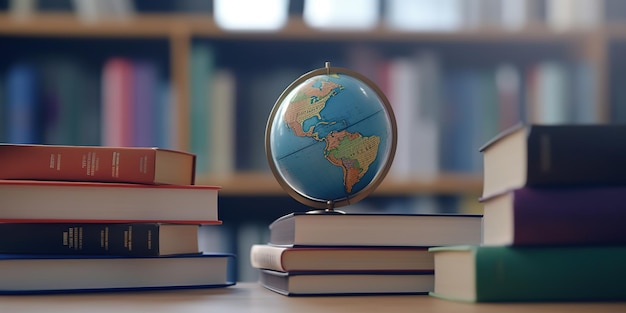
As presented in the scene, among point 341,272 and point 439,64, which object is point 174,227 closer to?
point 341,272

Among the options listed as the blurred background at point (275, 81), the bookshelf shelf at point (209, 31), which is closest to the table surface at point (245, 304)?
the blurred background at point (275, 81)

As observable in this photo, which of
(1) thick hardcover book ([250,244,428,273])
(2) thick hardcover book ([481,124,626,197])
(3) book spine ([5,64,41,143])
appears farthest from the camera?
(3) book spine ([5,64,41,143])

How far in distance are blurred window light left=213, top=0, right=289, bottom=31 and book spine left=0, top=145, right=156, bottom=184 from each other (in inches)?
54.5

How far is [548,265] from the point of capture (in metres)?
0.91

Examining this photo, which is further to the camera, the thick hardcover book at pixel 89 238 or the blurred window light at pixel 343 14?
the blurred window light at pixel 343 14

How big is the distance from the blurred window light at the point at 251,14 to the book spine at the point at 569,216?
167 centimetres

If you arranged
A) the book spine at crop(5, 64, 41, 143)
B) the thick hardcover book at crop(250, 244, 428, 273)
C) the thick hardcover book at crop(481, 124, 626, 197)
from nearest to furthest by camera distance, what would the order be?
the thick hardcover book at crop(481, 124, 626, 197), the thick hardcover book at crop(250, 244, 428, 273), the book spine at crop(5, 64, 41, 143)

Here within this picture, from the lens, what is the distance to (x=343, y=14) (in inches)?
98.3

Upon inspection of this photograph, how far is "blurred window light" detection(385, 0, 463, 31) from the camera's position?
251 cm

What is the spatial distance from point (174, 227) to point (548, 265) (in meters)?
0.52

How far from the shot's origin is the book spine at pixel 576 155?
88 cm

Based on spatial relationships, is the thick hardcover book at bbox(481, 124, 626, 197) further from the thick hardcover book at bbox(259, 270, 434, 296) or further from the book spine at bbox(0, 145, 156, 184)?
the book spine at bbox(0, 145, 156, 184)

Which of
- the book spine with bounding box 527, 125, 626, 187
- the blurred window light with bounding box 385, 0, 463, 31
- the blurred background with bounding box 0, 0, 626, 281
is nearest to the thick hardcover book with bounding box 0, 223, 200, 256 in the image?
the book spine with bounding box 527, 125, 626, 187

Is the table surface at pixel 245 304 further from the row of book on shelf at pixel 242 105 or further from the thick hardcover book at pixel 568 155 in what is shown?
the row of book on shelf at pixel 242 105
